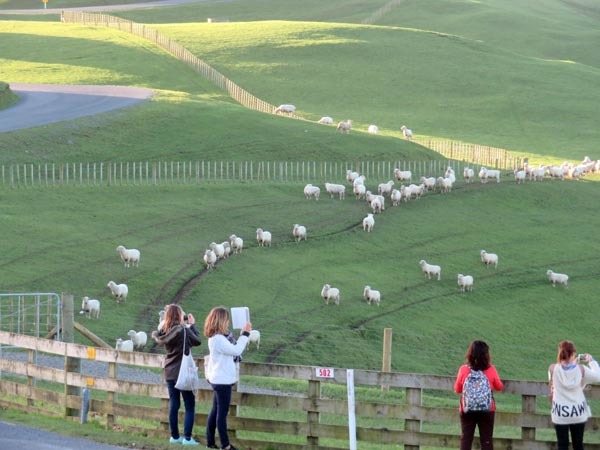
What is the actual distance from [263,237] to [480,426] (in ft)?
95.7

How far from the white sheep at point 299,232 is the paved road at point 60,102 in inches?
910

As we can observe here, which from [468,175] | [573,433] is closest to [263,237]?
[468,175]

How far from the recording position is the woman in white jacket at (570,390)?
16594 millimetres

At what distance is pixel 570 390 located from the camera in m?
16.7

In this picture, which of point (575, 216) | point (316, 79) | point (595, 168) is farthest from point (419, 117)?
point (575, 216)

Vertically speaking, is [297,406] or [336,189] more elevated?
[297,406]

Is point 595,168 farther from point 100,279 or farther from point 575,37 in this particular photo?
point 575,37

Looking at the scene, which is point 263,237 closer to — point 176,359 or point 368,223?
point 368,223

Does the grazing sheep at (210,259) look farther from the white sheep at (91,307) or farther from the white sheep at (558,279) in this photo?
the white sheep at (558,279)

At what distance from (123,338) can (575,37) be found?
12214 cm

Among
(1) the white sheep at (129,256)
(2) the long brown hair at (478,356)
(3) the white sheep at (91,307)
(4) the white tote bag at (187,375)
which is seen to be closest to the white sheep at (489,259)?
(1) the white sheep at (129,256)

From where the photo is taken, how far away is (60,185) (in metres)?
52.4

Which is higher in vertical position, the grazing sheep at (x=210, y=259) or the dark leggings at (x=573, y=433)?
the dark leggings at (x=573, y=433)

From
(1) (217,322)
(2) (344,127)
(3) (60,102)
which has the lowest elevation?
(2) (344,127)
